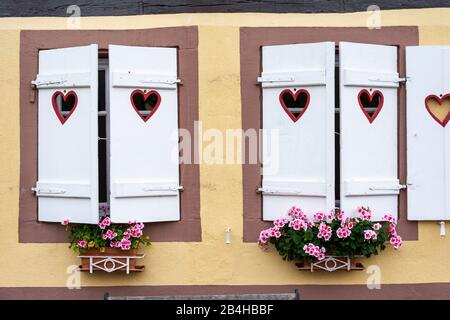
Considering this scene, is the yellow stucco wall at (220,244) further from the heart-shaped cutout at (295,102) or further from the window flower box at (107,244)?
the heart-shaped cutout at (295,102)

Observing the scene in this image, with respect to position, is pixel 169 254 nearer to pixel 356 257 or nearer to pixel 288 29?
pixel 356 257

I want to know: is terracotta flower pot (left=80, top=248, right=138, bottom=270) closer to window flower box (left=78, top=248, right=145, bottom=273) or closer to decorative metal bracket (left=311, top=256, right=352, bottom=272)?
window flower box (left=78, top=248, right=145, bottom=273)

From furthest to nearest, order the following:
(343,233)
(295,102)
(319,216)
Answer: (295,102) → (319,216) → (343,233)

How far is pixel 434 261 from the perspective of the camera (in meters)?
4.93

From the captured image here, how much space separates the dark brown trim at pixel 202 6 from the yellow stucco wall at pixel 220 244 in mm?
83

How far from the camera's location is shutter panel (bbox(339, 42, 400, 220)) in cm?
477

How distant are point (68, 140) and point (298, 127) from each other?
6.35 feet

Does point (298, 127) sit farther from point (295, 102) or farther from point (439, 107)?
point (439, 107)

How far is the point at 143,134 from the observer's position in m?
4.79

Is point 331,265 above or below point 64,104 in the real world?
below

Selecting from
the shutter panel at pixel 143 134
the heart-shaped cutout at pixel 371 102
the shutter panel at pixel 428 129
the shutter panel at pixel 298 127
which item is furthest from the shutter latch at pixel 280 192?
the shutter panel at pixel 428 129

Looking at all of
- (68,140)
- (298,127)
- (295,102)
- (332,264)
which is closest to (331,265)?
(332,264)

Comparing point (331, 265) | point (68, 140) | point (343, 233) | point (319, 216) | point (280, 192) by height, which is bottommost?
point (331, 265)

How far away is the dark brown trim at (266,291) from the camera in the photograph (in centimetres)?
492
